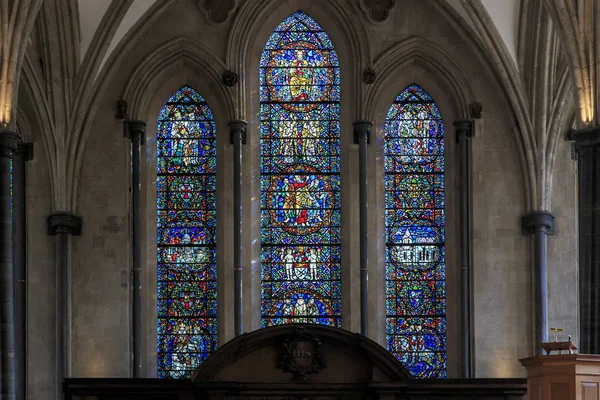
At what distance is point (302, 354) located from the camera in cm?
2733

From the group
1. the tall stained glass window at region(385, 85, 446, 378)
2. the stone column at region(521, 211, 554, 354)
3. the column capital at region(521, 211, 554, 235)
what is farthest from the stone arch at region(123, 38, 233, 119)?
the stone column at region(521, 211, 554, 354)

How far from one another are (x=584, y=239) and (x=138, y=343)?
930 cm

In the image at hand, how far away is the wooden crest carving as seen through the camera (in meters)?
27.3

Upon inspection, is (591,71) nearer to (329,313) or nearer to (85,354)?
(329,313)

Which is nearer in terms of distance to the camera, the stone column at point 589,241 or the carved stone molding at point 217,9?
the stone column at point 589,241

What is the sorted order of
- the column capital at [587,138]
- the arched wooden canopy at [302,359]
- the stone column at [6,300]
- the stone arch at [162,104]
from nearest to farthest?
1. the stone column at [6,300]
2. the column capital at [587,138]
3. the arched wooden canopy at [302,359]
4. the stone arch at [162,104]

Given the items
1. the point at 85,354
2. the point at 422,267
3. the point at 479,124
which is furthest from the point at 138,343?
the point at 479,124

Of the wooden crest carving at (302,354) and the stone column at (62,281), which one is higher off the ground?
the stone column at (62,281)

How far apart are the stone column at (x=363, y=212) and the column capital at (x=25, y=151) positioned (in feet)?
20.6

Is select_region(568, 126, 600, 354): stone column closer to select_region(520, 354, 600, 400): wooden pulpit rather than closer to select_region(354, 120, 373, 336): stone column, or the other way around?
select_region(520, 354, 600, 400): wooden pulpit

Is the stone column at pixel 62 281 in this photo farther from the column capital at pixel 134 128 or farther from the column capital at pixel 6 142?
the column capital at pixel 6 142

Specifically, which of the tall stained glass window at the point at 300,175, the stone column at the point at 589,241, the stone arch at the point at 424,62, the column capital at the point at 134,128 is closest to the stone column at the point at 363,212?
the stone arch at the point at 424,62

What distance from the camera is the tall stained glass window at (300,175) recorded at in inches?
1179

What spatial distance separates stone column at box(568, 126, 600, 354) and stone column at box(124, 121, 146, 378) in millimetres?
9022
